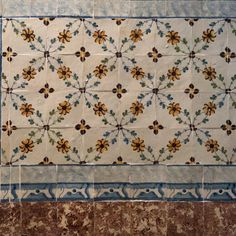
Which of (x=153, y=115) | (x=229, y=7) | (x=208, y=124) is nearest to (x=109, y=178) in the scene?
(x=153, y=115)

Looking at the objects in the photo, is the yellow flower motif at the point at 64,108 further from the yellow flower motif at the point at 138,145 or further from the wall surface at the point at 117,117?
the yellow flower motif at the point at 138,145

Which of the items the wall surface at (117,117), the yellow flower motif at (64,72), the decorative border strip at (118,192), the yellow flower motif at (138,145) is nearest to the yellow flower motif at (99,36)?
the wall surface at (117,117)

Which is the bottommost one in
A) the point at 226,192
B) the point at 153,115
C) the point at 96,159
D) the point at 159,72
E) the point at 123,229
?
the point at 123,229

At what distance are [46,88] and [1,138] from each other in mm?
198

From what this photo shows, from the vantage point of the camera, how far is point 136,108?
1.17 metres

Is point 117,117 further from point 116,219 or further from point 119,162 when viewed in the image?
point 116,219

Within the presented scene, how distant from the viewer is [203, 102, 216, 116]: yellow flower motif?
1.18 metres

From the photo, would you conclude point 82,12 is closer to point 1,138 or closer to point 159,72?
point 159,72

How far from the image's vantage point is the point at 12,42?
1.19 m

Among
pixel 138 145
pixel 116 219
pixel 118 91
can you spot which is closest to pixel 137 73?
pixel 118 91

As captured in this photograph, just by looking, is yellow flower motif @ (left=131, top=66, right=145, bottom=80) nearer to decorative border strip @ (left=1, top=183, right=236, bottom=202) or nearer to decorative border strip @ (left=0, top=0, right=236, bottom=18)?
decorative border strip @ (left=0, top=0, right=236, bottom=18)

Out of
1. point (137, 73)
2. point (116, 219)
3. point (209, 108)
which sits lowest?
point (116, 219)

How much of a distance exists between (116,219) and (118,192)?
0.25ft

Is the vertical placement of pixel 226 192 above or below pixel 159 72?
below
